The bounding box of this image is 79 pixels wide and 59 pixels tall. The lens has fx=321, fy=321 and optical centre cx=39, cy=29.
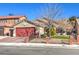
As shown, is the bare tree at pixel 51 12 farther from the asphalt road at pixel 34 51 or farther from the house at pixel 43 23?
the asphalt road at pixel 34 51

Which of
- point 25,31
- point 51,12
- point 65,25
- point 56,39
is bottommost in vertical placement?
point 56,39

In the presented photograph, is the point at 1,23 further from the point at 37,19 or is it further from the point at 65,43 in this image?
the point at 65,43

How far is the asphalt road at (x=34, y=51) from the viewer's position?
781cm

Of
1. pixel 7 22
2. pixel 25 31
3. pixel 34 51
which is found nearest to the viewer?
pixel 34 51

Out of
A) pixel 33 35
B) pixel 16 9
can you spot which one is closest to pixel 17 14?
pixel 16 9

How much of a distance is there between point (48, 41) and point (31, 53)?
58 cm

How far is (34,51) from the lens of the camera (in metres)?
7.87

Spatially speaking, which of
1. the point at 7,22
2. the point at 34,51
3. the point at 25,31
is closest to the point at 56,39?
the point at 34,51

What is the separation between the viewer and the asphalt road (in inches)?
308

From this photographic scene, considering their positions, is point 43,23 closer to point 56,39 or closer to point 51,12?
point 51,12

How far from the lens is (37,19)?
805 cm

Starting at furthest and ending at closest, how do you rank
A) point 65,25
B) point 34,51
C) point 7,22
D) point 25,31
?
1. point 25,31
2. point 7,22
3. point 65,25
4. point 34,51

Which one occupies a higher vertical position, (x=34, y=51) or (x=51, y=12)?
(x=51, y=12)

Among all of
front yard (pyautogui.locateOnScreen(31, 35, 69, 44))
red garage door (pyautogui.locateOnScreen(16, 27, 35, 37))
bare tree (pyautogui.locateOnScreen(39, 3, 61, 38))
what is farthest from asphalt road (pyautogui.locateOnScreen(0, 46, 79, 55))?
bare tree (pyautogui.locateOnScreen(39, 3, 61, 38))
